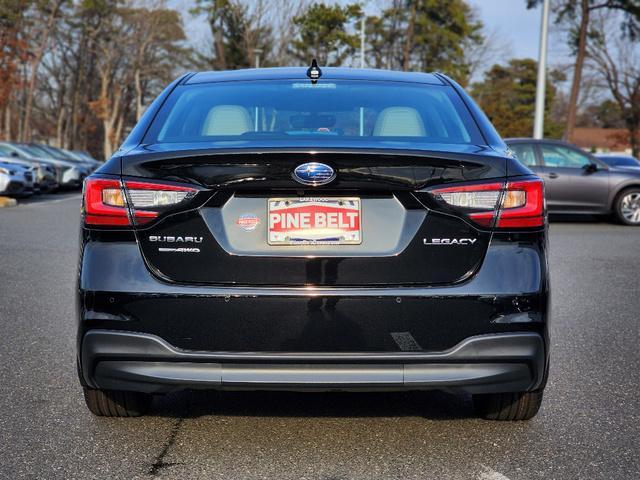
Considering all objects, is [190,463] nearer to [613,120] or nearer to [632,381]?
[632,381]

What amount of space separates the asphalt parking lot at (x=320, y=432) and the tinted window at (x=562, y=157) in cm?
1013

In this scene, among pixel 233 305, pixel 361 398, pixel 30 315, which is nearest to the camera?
pixel 233 305

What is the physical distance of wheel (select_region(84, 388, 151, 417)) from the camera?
3754mm

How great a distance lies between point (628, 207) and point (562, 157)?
5.22 ft

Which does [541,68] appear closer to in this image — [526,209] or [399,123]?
[399,123]

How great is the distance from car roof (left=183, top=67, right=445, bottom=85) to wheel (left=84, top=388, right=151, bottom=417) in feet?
5.04

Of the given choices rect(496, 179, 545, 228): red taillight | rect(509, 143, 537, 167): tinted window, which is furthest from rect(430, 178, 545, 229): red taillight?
rect(509, 143, 537, 167): tinted window

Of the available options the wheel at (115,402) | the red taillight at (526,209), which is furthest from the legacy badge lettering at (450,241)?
the wheel at (115,402)

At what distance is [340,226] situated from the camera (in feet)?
10.3

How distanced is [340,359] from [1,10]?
42.1 metres

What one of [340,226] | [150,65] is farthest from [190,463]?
[150,65]

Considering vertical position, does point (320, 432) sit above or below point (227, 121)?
below

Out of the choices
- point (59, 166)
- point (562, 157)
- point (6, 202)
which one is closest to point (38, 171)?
point (6, 202)

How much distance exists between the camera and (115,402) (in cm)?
379
